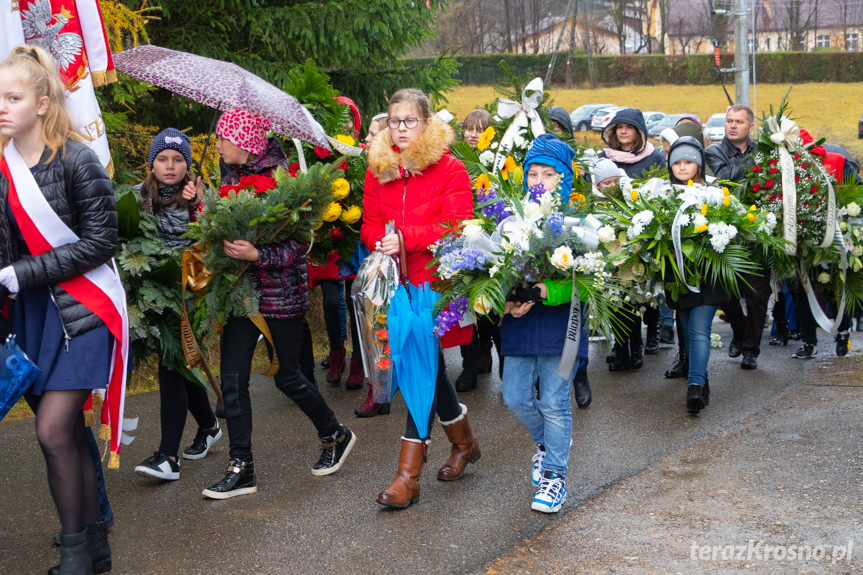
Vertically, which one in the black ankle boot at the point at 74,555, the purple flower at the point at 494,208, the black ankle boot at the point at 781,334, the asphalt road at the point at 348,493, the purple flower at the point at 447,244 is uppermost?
the purple flower at the point at 494,208

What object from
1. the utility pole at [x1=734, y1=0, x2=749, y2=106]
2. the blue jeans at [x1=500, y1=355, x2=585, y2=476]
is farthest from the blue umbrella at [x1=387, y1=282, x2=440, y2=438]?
the utility pole at [x1=734, y1=0, x2=749, y2=106]

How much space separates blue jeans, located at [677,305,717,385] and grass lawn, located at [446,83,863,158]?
3051 centimetres

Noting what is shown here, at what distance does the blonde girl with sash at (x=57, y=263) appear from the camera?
383cm

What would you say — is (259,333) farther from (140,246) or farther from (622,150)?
(622,150)

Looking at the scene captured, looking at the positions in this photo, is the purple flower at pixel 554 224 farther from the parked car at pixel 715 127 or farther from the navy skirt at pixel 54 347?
the parked car at pixel 715 127

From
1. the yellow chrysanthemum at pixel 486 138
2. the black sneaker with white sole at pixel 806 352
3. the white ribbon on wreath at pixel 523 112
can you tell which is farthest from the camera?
the black sneaker with white sole at pixel 806 352

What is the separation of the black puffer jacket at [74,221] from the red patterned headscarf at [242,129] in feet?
4.50

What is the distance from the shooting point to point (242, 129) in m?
5.31

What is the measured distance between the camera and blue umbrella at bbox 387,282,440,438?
4.87 meters

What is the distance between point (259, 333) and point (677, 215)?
2982 millimetres

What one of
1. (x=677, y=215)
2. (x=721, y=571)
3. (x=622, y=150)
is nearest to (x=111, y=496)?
(x=721, y=571)

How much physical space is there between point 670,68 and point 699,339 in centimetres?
5051

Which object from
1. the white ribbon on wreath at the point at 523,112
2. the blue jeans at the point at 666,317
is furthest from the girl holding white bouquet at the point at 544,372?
the blue jeans at the point at 666,317

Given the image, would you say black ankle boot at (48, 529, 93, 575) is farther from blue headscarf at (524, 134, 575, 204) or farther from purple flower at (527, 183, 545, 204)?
blue headscarf at (524, 134, 575, 204)
